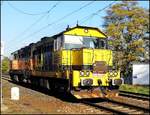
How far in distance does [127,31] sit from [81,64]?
26.9 meters

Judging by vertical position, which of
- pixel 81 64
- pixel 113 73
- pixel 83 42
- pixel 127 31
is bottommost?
pixel 113 73

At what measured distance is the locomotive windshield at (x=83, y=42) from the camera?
18688mm

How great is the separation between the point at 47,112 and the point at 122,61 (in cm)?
2937

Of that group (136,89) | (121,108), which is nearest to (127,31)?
(136,89)

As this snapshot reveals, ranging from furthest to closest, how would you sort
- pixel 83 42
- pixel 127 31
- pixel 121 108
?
1. pixel 127 31
2. pixel 83 42
3. pixel 121 108

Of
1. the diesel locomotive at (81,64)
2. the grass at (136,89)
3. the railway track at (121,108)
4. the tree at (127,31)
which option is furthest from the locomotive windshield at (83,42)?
the tree at (127,31)

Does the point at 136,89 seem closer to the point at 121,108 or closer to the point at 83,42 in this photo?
the point at 83,42

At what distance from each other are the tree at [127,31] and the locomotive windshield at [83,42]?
2284 centimetres

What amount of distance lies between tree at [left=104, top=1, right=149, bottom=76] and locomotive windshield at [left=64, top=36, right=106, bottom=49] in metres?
22.8

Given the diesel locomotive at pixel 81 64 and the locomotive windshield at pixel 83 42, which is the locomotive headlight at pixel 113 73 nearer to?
the diesel locomotive at pixel 81 64

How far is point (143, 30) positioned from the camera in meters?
43.6

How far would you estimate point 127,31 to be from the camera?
44.1 meters

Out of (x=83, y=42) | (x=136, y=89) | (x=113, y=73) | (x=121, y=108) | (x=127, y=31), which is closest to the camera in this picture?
(x=121, y=108)

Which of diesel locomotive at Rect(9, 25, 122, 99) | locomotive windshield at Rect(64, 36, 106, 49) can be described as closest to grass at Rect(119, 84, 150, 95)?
locomotive windshield at Rect(64, 36, 106, 49)
